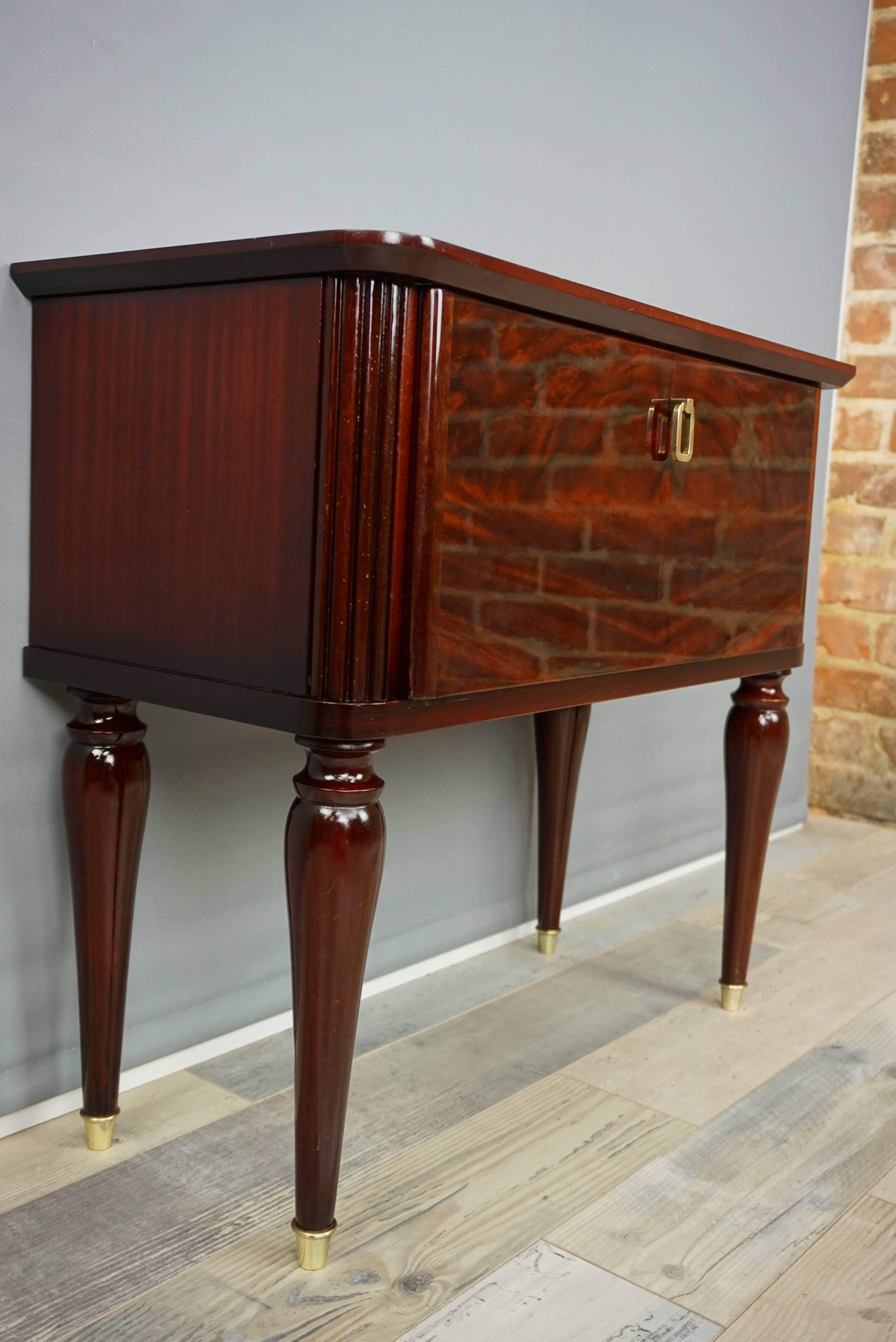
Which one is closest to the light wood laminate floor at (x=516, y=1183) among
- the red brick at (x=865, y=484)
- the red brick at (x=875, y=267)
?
the red brick at (x=865, y=484)

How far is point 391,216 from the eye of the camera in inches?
61.6

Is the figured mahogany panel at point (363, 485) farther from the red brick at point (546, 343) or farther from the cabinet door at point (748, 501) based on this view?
the cabinet door at point (748, 501)

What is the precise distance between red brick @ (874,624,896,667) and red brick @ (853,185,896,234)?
819 mm

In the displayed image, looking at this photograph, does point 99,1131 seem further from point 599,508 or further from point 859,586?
point 859,586

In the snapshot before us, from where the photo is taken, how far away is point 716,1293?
3.46ft

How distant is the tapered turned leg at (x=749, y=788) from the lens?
1.58 m

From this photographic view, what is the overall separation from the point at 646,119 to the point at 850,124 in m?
0.85

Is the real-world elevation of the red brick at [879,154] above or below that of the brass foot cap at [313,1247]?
above

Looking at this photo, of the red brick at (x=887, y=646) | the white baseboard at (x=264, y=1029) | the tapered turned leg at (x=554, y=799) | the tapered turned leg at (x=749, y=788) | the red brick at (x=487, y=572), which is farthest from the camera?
the red brick at (x=887, y=646)

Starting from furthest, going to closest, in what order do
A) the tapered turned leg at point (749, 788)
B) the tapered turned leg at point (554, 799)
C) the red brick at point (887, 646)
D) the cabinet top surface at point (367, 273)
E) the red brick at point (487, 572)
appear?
the red brick at point (887, 646), the tapered turned leg at point (554, 799), the tapered turned leg at point (749, 788), the red brick at point (487, 572), the cabinet top surface at point (367, 273)

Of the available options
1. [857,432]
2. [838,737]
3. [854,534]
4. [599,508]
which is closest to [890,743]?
[838,737]

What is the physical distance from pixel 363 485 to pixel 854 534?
2.06m

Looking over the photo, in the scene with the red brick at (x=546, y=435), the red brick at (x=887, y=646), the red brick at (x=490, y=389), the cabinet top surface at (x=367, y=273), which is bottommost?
the red brick at (x=887, y=646)

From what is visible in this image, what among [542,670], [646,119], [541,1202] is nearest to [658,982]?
[541,1202]
